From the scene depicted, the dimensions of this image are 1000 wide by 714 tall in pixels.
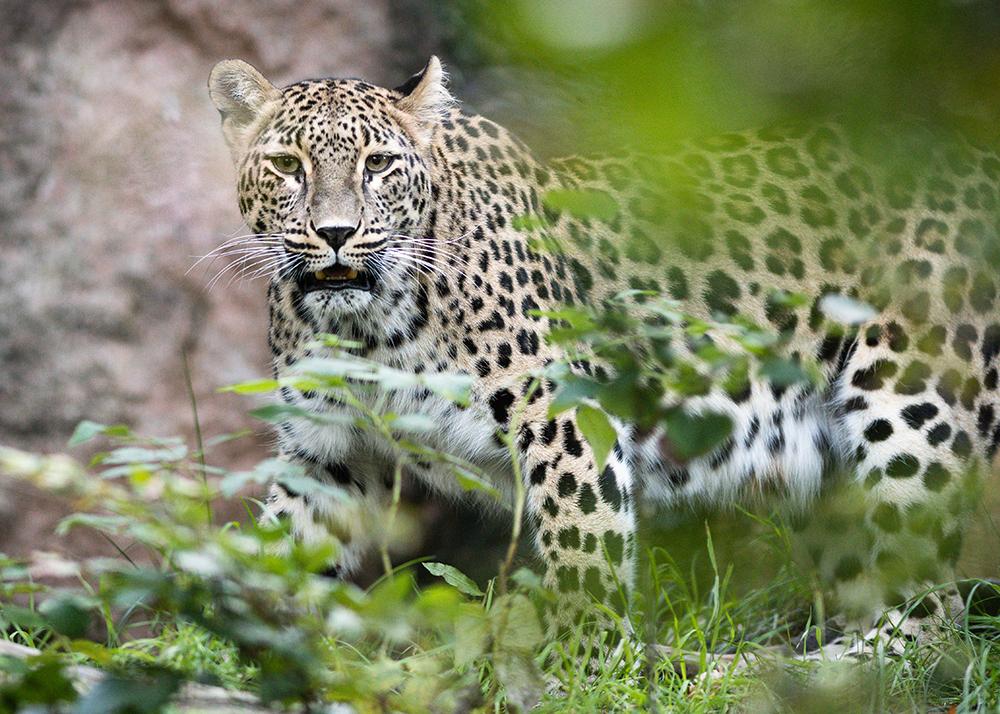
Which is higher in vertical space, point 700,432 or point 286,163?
point 286,163

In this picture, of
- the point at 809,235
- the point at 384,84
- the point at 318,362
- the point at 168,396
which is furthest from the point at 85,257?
the point at 318,362

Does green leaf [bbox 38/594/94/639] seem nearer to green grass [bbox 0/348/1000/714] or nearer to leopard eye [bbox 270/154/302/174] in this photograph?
green grass [bbox 0/348/1000/714]

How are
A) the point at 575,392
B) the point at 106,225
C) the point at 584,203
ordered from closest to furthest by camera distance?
the point at 584,203 → the point at 575,392 → the point at 106,225

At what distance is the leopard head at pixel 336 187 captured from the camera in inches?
236

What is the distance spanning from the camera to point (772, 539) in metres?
7.45

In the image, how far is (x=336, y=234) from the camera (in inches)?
233

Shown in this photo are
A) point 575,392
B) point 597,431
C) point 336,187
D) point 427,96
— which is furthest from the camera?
point 427,96

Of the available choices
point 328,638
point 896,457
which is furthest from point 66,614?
point 896,457

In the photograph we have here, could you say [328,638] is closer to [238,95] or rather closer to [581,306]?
[581,306]

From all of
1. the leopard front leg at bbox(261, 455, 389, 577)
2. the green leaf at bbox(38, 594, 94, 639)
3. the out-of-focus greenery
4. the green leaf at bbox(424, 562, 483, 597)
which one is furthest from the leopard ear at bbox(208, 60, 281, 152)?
the out-of-focus greenery

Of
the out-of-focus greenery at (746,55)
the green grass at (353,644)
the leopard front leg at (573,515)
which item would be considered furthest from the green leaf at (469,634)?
the leopard front leg at (573,515)

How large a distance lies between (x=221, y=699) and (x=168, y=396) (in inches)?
207

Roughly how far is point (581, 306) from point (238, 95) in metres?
2.25

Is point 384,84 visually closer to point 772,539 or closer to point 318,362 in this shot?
point 772,539
